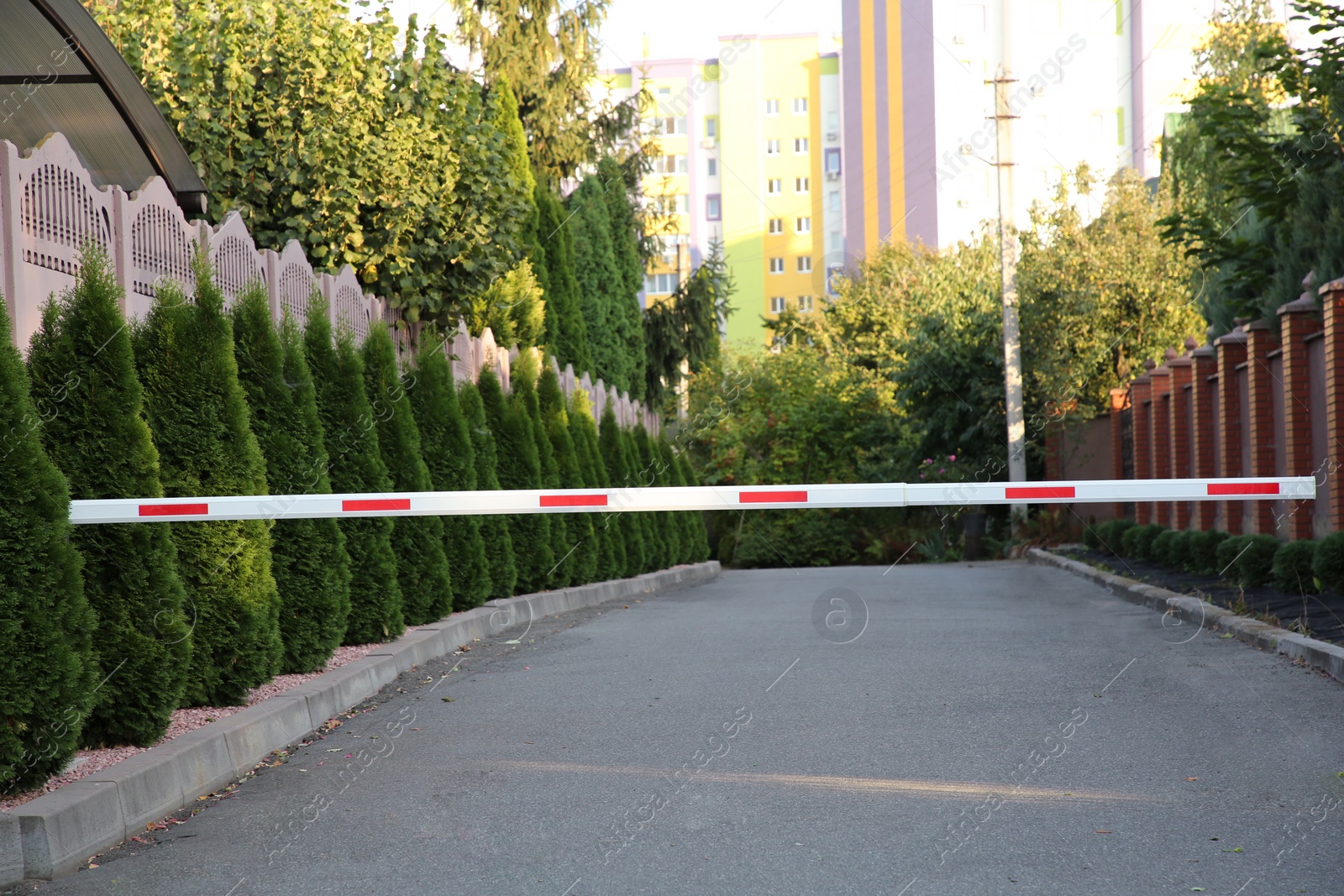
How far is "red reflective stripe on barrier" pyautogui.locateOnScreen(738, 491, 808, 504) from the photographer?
242 inches

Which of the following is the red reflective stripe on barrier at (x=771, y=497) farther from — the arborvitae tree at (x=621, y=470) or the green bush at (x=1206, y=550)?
the arborvitae tree at (x=621, y=470)

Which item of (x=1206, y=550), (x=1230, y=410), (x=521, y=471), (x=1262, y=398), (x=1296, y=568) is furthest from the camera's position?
(x=1230, y=410)

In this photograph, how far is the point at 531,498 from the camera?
6.15 metres

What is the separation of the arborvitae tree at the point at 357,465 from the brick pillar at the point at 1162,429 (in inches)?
647

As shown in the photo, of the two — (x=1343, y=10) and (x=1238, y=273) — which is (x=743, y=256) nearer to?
(x=1238, y=273)

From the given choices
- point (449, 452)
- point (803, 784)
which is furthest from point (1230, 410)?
point (803, 784)

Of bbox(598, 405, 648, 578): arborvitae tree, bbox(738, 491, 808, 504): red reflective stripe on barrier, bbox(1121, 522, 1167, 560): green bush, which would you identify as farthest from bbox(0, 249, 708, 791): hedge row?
bbox(1121, 522, 1167, 560): green bush

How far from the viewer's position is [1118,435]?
28.3m

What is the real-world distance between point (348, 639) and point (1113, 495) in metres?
5.75

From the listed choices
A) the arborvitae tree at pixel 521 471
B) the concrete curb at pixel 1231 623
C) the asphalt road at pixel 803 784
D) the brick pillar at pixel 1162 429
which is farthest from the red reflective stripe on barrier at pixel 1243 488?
the brick pillar at pixel 1162 429

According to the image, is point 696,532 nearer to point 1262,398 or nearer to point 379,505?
point 1262,398

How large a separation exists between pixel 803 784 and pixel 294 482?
4.18 m

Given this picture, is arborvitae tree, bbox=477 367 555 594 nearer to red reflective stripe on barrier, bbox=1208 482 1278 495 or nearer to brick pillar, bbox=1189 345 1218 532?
red reflective stripe on barrier, bbox=1208 482 1278 495

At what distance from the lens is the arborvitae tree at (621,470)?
20672 millimetres
